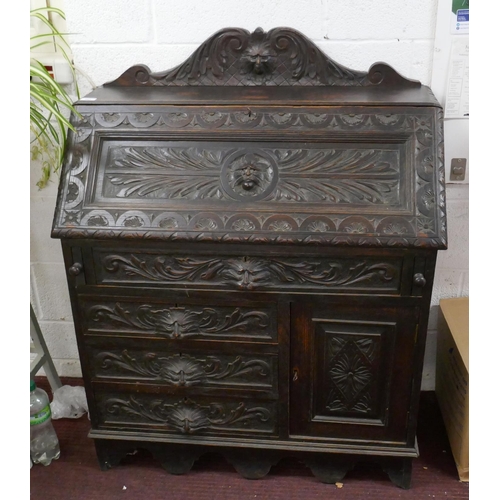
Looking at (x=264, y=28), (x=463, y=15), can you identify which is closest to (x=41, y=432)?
(x=264, y=28)

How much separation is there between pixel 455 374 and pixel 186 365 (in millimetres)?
874

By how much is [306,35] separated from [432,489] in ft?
4.81

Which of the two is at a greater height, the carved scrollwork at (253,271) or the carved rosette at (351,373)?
the carved scrollwork at (253,271)

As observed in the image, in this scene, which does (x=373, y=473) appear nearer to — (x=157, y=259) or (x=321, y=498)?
(x=321, y=498)

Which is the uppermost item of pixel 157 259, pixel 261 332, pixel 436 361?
pixel 157 259

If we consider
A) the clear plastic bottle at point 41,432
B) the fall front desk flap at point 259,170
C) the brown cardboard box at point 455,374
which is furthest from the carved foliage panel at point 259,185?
the clear plastic bottle at point 41,432

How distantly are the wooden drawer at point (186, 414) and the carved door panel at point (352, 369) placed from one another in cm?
11

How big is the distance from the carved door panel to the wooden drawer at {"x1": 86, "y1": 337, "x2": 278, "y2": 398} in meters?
0.10

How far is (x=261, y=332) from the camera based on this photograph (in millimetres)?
1518

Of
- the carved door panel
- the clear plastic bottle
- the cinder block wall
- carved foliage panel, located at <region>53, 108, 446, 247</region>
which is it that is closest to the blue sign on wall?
the cinder block wall

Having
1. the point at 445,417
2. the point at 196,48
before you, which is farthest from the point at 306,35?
the point at 445,417

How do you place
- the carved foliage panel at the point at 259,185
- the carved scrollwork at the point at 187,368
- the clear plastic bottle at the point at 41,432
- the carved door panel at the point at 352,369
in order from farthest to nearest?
the clear plastic bottle at the point at 41,432 → the carved scrollwork at the point at 187,368 → the carved door panel at the point at 352,369 → the carved foliage panel at the point at 259,185

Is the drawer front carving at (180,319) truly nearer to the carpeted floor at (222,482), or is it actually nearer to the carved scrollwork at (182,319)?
the carved scrollwork at (182,319)

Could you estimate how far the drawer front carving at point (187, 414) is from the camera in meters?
1.63
